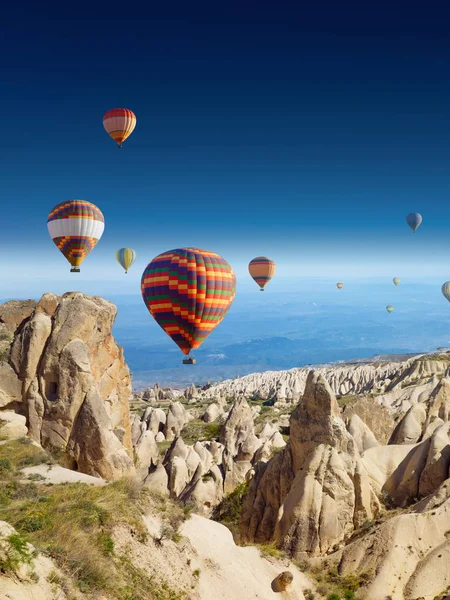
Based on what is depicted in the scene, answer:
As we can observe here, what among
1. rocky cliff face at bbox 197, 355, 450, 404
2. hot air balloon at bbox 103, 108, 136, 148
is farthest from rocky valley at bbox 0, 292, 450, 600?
rocky cliff face at bbox 197, 355, 450, 404

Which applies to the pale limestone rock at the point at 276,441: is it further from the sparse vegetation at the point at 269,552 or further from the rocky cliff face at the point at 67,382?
the sparse vegetation at the point at 269,552

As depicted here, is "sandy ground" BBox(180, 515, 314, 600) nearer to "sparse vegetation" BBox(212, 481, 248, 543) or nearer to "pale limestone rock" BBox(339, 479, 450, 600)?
"pale limestone rock" BBox(339, 479, 450, 600)

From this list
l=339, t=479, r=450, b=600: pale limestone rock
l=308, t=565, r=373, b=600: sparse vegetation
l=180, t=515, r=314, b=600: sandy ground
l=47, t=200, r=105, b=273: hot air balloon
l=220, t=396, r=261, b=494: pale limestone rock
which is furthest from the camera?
l=47, t=200, r=105, b=273: hot air balloon

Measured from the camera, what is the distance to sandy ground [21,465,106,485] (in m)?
19.0

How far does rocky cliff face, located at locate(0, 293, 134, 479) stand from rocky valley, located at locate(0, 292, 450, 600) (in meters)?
0.07

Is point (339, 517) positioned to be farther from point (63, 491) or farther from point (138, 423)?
point (138, 423)

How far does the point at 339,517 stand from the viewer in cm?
2381

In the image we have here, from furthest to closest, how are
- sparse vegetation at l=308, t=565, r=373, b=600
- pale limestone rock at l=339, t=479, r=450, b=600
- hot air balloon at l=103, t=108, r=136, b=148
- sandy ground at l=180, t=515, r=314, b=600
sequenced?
hot air balloon at l=103, t=108, r=136, b=148 → pale limestone rock at l=339, t=479, r=450, b=600 → sparse vegetation at l=308, t=565, r=373, b=600 → sandy ground at l=180, t=515, r=314, b=600

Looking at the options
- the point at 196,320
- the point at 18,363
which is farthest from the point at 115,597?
the point at 196,320

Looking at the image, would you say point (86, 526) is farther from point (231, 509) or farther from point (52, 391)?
point (231, 509)

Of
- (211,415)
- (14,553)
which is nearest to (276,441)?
(211,415)

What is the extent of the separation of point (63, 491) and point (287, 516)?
11.4m

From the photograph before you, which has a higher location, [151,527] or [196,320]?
[196,320]

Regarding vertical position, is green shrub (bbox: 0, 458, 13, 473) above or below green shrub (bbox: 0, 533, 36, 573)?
below
